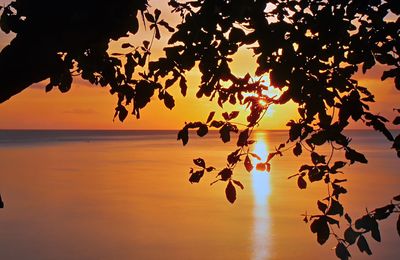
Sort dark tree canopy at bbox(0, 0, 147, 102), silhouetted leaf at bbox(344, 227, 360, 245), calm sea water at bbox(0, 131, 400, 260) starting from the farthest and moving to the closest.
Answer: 1. calm sea water at bbox(0, 131, 400, 260)
2. silhouetted leaf at bbox(344, 227, 360, 245)
3. dark tree canopy at bbox(0, 0, 147, 102)

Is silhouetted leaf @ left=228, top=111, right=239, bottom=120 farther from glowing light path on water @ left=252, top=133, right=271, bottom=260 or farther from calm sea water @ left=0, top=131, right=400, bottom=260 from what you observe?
glowing light path on water @ left=252, top=133, right=271, bottom=260

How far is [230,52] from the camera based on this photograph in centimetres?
323

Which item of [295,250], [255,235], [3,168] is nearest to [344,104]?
[295,250]

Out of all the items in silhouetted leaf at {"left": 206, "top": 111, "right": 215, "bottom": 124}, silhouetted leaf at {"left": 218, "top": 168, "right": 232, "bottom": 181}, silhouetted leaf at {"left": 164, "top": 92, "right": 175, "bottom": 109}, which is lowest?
silhouetted leaf at {"left": 218, "top": 168, "right": 232, "bottom": 181}

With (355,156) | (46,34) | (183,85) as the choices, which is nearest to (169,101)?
(183,85)

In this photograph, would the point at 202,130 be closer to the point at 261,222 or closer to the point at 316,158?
the point at 316,158

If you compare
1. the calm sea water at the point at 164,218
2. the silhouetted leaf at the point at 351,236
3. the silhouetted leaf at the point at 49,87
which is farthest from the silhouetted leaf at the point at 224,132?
the calm sea water at the point at 164,218

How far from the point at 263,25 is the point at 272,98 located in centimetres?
165

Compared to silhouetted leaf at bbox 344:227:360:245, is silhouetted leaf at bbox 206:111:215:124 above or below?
above

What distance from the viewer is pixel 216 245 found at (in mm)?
16094

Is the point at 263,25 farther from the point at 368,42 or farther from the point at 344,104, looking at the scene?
the point at 368,42

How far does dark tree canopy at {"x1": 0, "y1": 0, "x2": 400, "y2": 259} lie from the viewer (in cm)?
247

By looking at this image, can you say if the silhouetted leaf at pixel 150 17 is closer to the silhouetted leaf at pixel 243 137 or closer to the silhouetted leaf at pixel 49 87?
the silhouetted leaf at pixel 49 87

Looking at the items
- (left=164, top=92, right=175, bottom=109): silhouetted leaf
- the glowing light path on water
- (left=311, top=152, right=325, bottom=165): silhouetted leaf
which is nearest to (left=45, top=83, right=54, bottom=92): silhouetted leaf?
(left=164, top=92, right=175, bottom=109): silhouetted leaf
